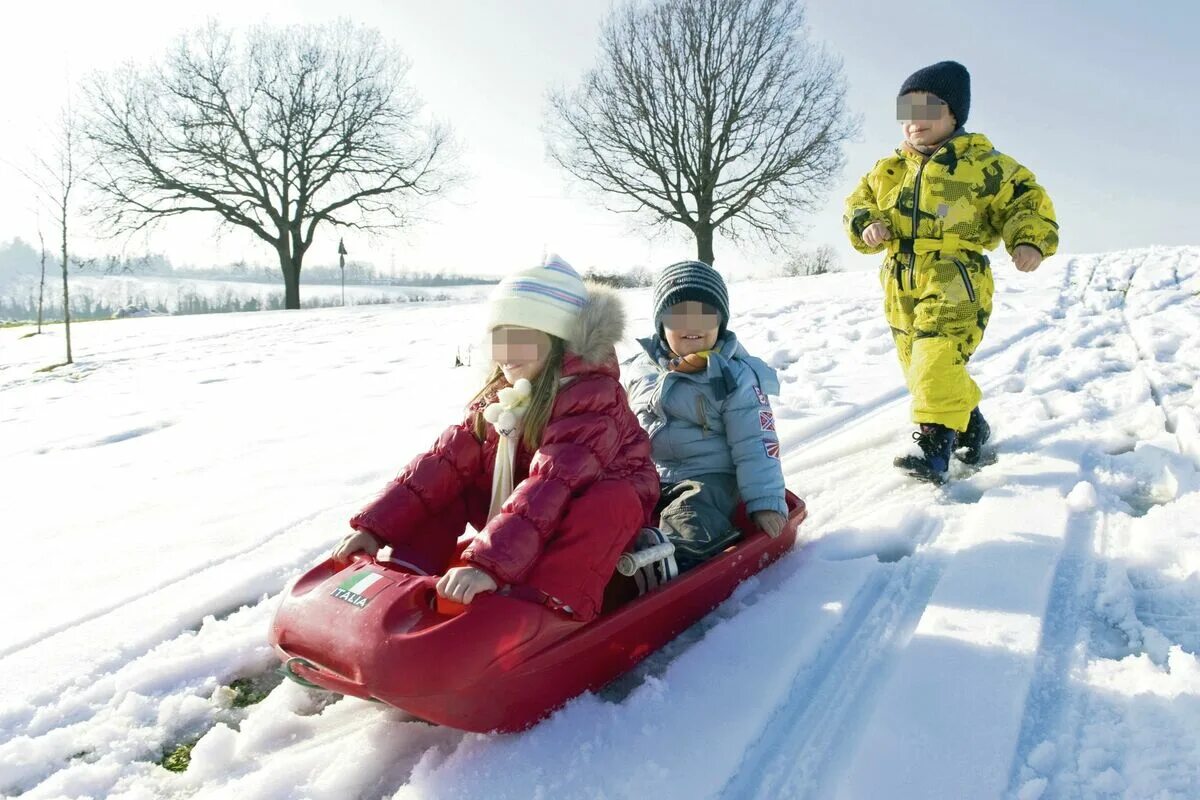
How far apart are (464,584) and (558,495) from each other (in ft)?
1.03

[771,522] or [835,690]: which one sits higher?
[771,522]

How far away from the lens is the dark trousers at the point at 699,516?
217 cm

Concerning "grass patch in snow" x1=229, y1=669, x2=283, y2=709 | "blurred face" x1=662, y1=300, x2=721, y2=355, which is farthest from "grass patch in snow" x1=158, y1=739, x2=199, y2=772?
"blurred face" x1=662, y1=300, x2=721, y2=355

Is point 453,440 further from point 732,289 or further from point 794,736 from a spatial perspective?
point 732,289

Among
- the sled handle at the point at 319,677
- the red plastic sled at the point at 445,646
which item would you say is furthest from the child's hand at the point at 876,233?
the sled handle at the point at 319,677

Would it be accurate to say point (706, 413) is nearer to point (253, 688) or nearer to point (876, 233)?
point (876, 233)

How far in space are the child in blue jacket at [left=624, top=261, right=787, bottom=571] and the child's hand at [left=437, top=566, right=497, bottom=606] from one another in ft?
2.65

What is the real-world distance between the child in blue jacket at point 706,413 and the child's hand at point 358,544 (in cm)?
84

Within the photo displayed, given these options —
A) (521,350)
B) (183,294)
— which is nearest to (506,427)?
(521,350)

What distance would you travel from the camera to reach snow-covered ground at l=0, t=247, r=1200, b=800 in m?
1.46

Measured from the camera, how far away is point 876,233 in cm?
310

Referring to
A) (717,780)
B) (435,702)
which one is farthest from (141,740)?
(717,780)

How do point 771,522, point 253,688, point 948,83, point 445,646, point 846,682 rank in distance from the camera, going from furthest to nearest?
point 948,83 < point 771,522 < point 253,688 < point 846,682 < point 445,646

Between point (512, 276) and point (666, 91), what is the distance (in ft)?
59.4
